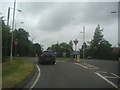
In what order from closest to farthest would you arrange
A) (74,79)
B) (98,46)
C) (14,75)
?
(74,79)
(14,75)
(98,46)

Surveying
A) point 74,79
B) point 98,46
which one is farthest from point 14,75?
point 98,46

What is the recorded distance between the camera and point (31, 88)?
12.8m

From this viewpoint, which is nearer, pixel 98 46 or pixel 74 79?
pixel 74 79

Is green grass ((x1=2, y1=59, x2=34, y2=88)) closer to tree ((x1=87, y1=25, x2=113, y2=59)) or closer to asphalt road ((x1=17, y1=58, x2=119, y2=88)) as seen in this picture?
asphalt road ((x1=17, y1=58, x2=119, y2=88))

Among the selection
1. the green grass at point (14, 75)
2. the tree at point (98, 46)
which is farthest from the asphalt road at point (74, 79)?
the tree at point (98, 46)

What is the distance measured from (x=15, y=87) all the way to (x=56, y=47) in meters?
164

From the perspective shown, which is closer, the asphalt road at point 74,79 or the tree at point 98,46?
the asphalt road at point 74,79

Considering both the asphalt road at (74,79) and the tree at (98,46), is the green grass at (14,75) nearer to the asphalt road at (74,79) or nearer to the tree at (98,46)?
the asphalt road at (74,79)

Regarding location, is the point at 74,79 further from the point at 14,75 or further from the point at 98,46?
the point at 98,46

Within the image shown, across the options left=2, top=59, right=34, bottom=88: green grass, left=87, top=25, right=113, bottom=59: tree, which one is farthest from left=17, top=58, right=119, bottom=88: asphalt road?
left=87, top=25, right=113, bottom=59: tree

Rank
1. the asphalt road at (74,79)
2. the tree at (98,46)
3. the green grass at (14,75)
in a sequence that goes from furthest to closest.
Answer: the tree at (98,46) → the asphalt road at (74,79) → the green grass at (14,75)

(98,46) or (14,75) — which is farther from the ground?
(98,46)

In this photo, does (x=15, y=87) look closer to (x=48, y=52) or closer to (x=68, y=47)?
(x=48, y=52)

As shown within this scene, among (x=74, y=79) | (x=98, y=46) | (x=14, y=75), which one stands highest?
(x=98, y=46)
